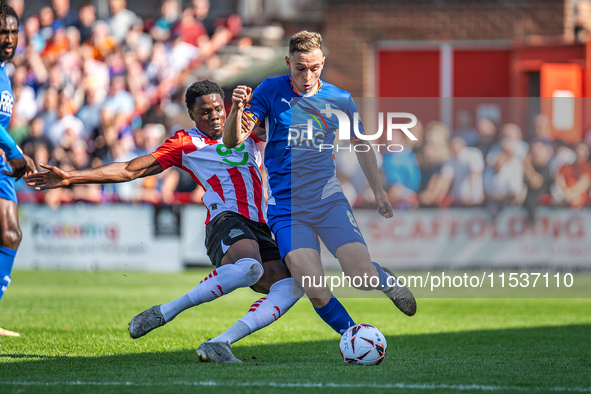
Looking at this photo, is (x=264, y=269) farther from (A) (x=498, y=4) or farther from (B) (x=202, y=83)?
(A) (x=498, y=4)

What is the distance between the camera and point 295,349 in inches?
234

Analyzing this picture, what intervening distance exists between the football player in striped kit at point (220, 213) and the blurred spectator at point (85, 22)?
511 inches

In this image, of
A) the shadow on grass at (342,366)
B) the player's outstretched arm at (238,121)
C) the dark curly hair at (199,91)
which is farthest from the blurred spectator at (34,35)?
the player's outstretched arm at (238,121)

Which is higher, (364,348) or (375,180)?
(375,180)

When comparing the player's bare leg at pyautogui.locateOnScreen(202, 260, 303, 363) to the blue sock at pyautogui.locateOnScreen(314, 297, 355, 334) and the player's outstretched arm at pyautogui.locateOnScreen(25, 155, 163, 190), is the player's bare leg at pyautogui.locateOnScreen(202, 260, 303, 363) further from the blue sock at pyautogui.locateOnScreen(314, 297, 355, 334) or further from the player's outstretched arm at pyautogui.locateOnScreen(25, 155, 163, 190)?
the player's outstretched arm at pyautogui.locateOnScreen(25, 155, 163, 190)

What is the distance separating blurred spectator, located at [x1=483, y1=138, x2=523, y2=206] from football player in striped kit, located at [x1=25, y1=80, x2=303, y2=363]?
7.05 m

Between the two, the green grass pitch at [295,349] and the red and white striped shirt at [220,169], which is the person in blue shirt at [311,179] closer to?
the red and white striped shirt at [220,169]

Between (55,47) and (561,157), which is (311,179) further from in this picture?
(55,47)

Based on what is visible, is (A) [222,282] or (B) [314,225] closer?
(A) [222,282]

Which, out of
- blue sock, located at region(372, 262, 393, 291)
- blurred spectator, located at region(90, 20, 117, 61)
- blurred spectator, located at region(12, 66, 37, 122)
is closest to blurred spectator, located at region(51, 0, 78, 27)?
blurred spectator, located at region(90, 20, 117, 61)

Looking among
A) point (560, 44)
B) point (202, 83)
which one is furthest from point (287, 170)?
point (560, 44)

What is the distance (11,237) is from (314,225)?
258 centimetres

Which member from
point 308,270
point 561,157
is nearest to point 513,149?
point 561,157

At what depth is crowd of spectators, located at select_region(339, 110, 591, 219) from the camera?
39.5ft
